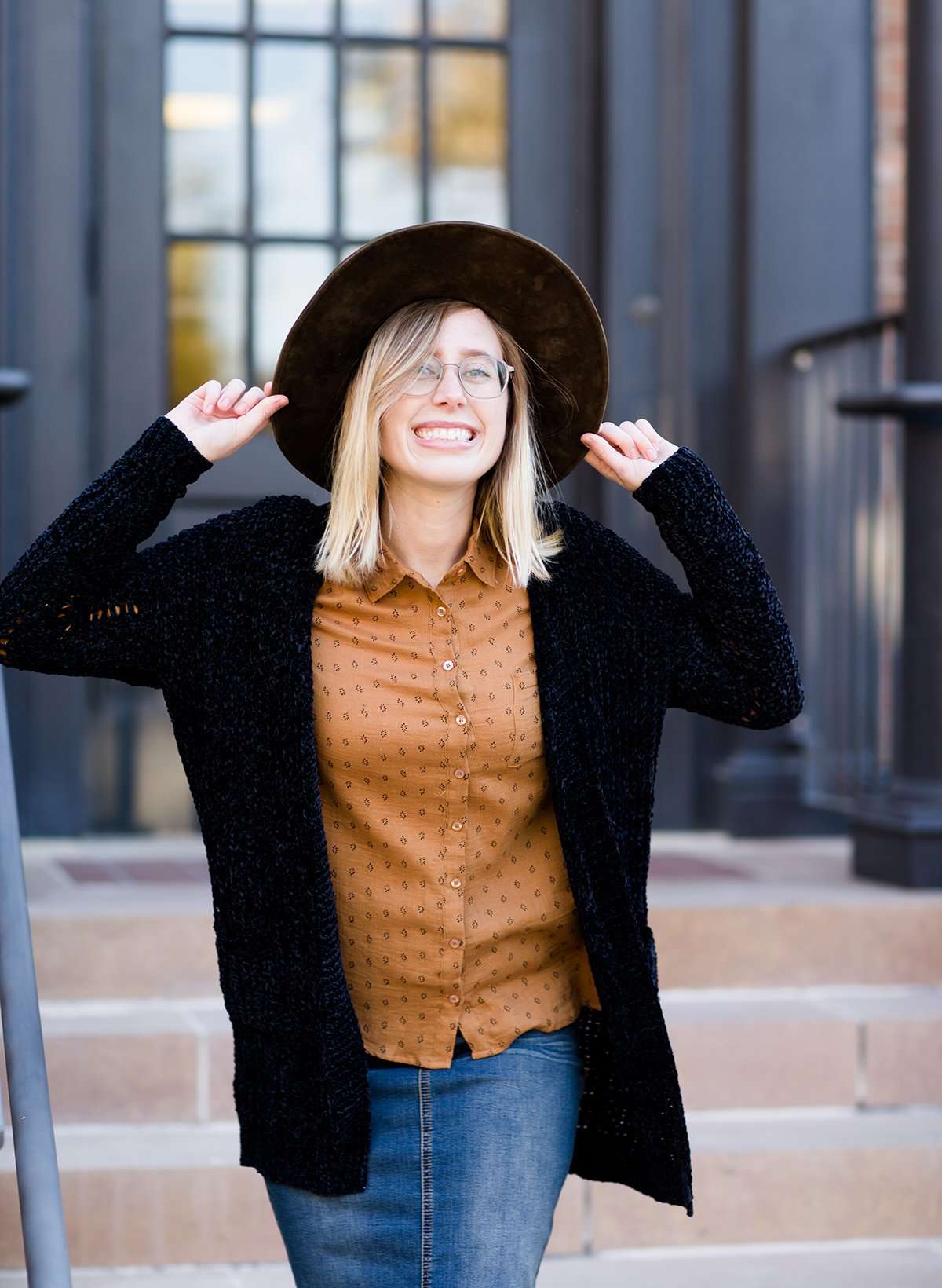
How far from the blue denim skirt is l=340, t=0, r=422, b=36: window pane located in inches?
125

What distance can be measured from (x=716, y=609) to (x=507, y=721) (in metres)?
0.30

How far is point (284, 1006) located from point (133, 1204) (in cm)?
116

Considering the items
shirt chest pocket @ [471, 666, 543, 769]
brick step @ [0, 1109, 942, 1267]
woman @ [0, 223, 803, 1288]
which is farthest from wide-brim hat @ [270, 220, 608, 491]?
brick step @ [0, 1109, 942, 1267]

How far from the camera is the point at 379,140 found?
450 centimetres

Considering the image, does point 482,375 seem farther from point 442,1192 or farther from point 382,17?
point 382,17

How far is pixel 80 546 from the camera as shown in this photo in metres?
2.01

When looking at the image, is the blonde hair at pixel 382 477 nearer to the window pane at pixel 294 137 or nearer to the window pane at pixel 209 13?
the window pane at pixel 294 137

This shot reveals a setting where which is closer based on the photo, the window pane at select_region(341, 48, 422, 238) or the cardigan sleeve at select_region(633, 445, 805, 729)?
the cardigan sleeve at select_region(633, 445, 805, 729)

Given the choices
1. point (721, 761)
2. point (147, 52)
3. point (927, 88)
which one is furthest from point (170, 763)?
point (927, 88)

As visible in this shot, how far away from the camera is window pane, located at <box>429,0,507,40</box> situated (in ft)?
14.8

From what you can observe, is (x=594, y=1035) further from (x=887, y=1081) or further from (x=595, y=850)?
(x=887, y=1081)

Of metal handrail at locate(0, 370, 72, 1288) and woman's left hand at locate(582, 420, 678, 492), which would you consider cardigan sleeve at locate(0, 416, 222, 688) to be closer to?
metal handrail at locate(0, 370, 72, 1288)

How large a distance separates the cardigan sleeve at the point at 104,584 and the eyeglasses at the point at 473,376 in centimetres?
30

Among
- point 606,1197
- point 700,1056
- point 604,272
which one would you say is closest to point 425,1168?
point 606,1197
